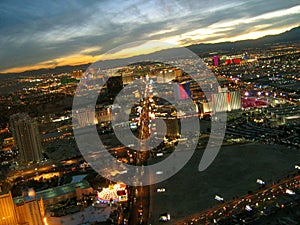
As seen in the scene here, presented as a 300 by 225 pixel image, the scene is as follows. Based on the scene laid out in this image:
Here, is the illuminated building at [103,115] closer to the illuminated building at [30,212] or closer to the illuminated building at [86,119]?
the illuminated building at [86,119]

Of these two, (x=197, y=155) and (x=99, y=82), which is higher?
(x=99, y=82)

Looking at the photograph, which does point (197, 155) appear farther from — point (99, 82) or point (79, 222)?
point (99, 82)

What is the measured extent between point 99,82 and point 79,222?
2004 centimetres

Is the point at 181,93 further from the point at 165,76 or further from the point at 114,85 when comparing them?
the point at 114,85

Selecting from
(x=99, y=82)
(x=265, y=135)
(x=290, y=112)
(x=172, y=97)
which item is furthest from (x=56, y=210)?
(x=99, y=82)

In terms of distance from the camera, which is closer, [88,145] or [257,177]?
[257,177]

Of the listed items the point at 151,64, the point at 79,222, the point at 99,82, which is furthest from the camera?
the point at 151,64

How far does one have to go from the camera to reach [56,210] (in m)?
5.77

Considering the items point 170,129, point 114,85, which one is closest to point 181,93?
point 170,129

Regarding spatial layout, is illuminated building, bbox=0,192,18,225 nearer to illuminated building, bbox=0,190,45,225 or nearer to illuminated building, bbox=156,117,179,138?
illuminated building, bbox=0,190,45,225

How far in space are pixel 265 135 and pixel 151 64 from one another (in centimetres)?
1853

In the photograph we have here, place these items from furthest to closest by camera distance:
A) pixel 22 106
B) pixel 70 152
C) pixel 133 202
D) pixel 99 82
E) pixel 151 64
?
pixel 151 64, pixel 99 82, pixel 22 106, pixel 70 152, pixel 133 202

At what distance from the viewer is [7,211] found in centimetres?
510

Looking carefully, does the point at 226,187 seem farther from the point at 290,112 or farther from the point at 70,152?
the point at 290,112
